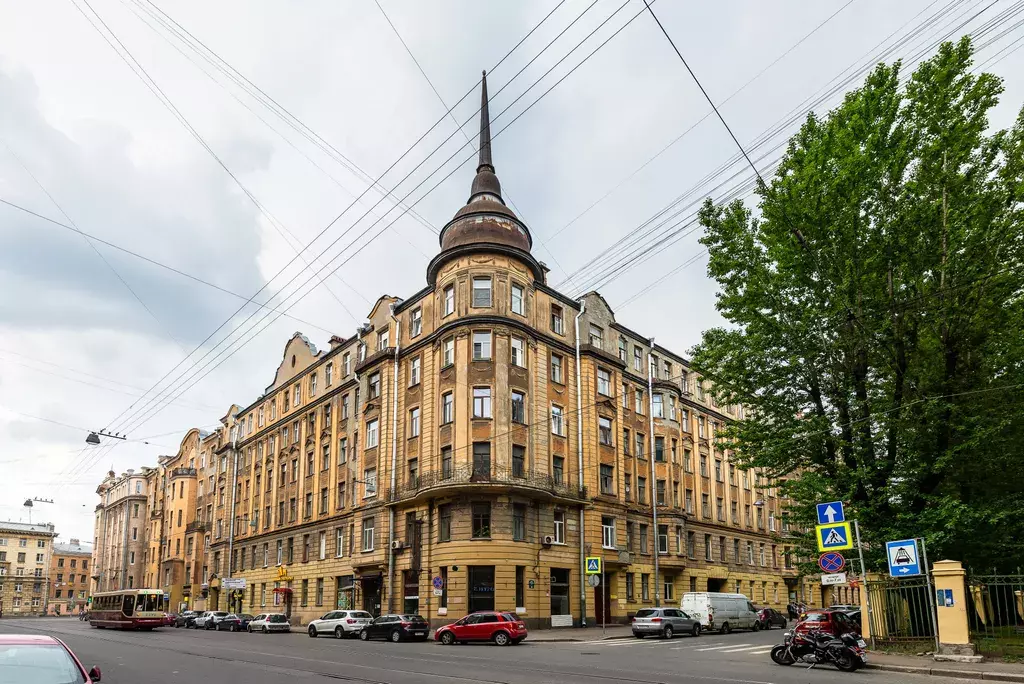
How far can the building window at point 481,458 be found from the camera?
36.9 meters

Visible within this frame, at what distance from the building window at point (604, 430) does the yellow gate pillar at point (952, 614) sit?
25.3 m

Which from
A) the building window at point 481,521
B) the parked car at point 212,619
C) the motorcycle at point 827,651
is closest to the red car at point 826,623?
the motorcycle at point 827,651

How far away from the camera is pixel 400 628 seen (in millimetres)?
32094

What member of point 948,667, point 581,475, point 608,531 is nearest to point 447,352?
point 581,475

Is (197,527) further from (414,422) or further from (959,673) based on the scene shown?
(959,673)

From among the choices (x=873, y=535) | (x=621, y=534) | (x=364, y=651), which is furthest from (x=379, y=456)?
(x=873, y=535)

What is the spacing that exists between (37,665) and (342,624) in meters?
30.8

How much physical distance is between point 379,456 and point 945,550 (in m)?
28.7

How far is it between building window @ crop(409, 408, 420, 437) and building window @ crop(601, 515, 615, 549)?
11.5 meters

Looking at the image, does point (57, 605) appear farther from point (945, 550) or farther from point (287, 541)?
point (945, 550)

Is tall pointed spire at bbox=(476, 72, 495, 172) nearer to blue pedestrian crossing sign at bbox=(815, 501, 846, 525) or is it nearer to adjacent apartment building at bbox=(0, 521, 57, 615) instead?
blue pedestrian crossing sign at bbox=(815, 501, 846, 525)

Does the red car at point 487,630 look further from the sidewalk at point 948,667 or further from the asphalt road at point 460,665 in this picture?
the sidewalk at point 948,667

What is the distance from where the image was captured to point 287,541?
5338 cm

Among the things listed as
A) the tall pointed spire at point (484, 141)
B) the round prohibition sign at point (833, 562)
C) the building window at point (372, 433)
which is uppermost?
the tall pointed spire at point (484, 141)
